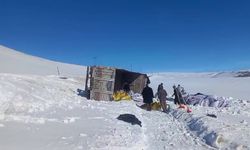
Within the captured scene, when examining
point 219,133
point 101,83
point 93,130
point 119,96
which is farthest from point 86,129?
point 119,96

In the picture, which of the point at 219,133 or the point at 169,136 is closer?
the point at 219,133

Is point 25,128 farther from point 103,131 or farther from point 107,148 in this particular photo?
point 107,148

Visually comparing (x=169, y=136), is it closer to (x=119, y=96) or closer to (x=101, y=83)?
(x=101, y=83)

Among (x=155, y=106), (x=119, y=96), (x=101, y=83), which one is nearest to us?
(x=155, y=106)

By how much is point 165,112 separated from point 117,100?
6.29 meters

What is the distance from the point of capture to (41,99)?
20312 mm

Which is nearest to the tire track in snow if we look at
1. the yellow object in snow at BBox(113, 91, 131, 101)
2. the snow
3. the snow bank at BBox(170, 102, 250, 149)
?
the snow

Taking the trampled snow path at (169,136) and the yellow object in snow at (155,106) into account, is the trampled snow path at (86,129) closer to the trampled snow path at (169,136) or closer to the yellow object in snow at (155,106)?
the trampled snow path at (169,136)

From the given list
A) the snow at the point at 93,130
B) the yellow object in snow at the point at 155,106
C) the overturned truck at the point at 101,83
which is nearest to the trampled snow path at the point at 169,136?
the snow at the point at 93,130

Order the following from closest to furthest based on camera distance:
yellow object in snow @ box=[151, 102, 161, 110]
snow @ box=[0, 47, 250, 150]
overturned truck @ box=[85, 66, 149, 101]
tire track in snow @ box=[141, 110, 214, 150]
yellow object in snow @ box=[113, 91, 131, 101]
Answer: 1. snow @ box=[0, 47, 250, 150]
2. tire track in snow @ box=[141, 110, 214, 150]
3. yellow object in snow @ box=[151, 102, 161, 110]
4. overturned truck @ box=[85, 66, 149, 101]
5. yellow object in snow @ box=[113, 91, 131, 101]

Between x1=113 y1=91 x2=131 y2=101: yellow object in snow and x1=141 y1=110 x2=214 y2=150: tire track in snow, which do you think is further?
x1=113 y1=91 x2=131 y2=101: yellow object in snow

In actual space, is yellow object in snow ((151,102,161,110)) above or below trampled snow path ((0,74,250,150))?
above

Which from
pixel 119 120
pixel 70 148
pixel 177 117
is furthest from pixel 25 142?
pixel 177 117

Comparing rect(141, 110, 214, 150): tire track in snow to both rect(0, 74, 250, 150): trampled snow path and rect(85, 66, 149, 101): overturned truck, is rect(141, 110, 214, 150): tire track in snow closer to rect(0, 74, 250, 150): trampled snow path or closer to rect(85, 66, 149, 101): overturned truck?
rect(0, 74, 250, 150): trampled snow path
